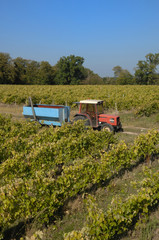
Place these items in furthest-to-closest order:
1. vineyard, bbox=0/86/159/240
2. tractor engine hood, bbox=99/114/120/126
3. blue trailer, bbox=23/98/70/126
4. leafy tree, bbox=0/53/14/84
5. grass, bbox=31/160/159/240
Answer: leafy tree, bbox=0/53/14/84 < blue trailer, bbox=23/98/70/126 < tractor engine hood, bbox=99/114/120/126 < grass, bbox=31/160/159/240 < vineyard, bbox=0/86/159/240

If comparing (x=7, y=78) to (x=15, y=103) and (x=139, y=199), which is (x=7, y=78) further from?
(x=139, y=199)

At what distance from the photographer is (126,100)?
1766 cm

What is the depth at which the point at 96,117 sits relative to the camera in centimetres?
1102

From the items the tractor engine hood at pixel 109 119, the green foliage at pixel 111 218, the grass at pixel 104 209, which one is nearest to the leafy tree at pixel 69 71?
the tractor engine hood at pixel 109 119

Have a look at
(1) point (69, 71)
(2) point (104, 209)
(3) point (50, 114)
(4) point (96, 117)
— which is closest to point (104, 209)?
(2) point (104, 209)

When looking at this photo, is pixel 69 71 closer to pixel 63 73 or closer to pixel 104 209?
pixel 63 73

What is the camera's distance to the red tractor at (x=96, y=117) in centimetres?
1080

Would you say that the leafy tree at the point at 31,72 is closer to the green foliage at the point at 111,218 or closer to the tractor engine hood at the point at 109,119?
the tractor engine hood at the point at 109,119

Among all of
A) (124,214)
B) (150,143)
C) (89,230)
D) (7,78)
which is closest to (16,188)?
(89,230)

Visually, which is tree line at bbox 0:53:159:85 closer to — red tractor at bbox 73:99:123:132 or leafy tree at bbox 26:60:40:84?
leafy tree at bbox 26:60:40:84

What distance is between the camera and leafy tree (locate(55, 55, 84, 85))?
63.0 m

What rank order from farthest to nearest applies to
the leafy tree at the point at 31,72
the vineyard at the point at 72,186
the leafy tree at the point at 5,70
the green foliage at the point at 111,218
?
the leafy tree at the point at 31,72 < the leafy tree at the point at 5,70 < the vineyard at the point at 72,186 < the green foliage at the point at 111,218

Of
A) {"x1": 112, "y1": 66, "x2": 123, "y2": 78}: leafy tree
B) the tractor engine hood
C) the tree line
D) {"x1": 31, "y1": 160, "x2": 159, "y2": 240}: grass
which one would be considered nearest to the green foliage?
{"x1": 31, "y1": 160, "x2": 159, "y2": 240}: grass

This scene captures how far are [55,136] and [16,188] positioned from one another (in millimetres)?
3763
